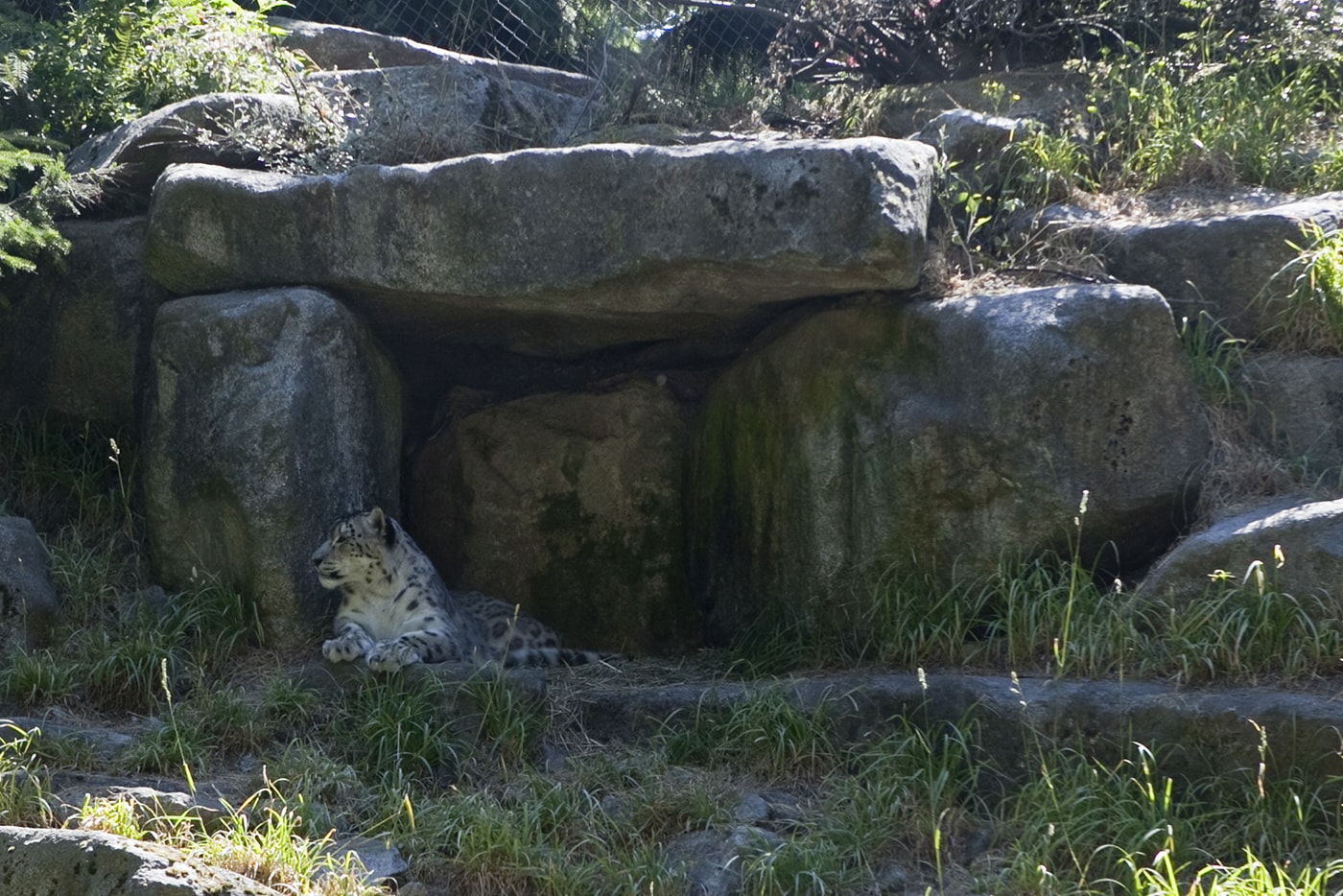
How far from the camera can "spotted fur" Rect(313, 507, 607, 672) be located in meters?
6.59

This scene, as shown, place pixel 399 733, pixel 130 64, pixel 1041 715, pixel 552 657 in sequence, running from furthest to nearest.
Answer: pixel 130 64
pixel 552 657
pixel 399 733
pixel 1041 715

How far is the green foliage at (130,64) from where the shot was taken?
8539 millimetres

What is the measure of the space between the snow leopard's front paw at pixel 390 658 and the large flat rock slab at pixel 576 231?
1689 millimetres

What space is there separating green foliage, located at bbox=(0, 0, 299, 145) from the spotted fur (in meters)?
3.11

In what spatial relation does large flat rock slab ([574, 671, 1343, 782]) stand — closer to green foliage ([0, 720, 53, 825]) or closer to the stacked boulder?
the stacked boulder

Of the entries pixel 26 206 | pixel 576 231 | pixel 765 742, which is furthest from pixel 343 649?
pixel 26 206

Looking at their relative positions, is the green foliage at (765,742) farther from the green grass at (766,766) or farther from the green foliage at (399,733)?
Result: the green foliage at (399,733)

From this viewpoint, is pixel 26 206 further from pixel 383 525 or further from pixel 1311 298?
pixel 1311 298

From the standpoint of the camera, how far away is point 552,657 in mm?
7086

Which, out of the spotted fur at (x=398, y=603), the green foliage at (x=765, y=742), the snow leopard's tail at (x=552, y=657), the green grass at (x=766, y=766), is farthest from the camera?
the snow leopard's tail at (x=552, y=657)

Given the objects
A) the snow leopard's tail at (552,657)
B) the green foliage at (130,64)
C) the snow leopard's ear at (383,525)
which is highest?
the green foliage at (130,64)

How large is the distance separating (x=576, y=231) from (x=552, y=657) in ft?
6.62

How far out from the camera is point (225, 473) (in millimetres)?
6863

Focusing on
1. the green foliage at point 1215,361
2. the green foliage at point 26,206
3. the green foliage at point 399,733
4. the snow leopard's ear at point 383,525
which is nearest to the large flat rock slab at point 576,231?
the green foliage at point 26,206
